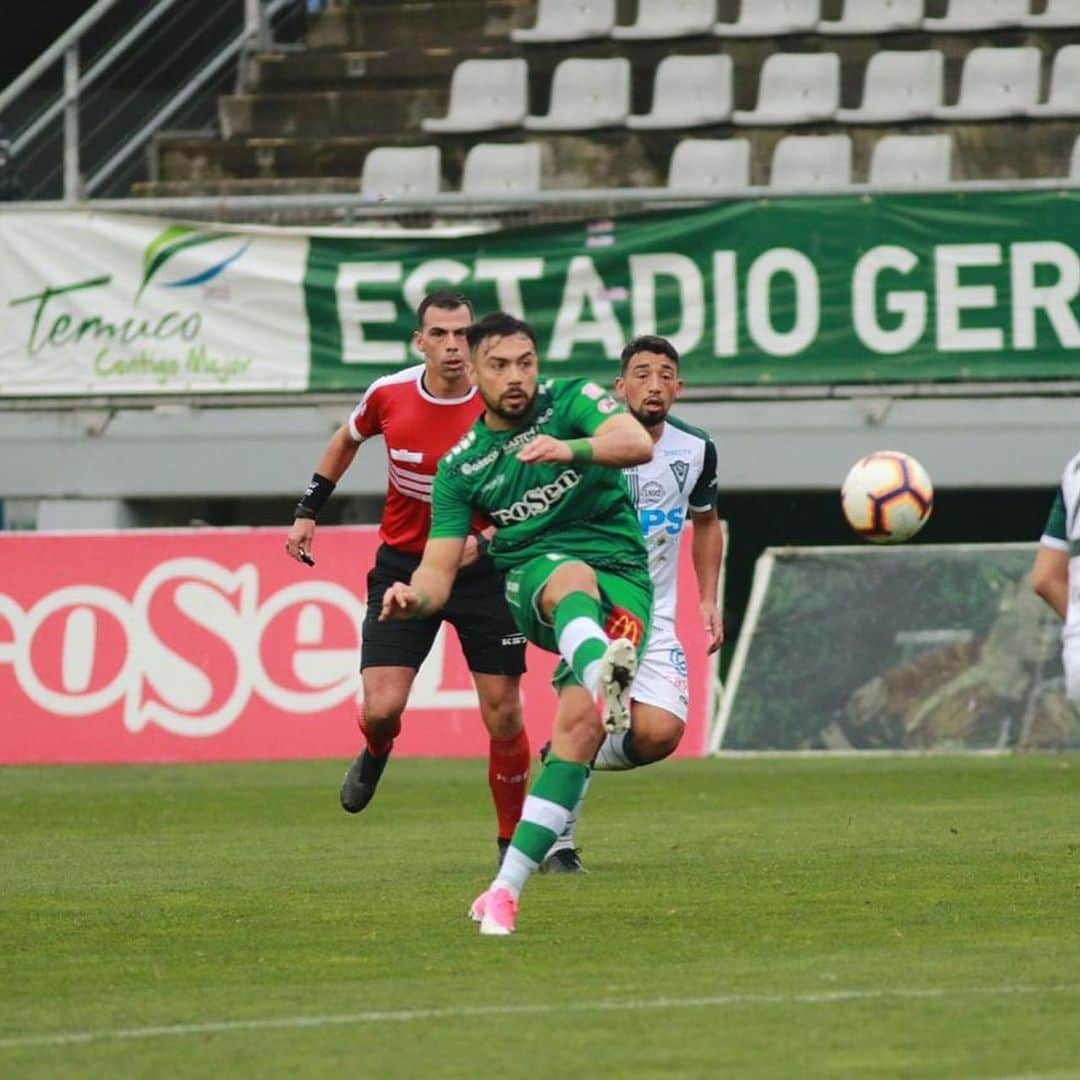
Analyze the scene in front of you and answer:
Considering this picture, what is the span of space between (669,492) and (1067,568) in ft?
9.44

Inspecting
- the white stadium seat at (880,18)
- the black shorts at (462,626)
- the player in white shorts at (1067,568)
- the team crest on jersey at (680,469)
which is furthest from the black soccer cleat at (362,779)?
the white stadium seat at (880,18)

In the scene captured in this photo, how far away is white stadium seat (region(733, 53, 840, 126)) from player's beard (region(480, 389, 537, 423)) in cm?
1408

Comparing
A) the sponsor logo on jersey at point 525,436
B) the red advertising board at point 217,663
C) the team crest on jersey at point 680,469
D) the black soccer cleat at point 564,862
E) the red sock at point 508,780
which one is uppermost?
the sponsor logo on jersey at point 525,436

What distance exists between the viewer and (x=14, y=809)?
13406mm

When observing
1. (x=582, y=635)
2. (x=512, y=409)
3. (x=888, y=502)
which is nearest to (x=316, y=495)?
(x=888, y=502)

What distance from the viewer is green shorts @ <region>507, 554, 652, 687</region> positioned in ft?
25.6

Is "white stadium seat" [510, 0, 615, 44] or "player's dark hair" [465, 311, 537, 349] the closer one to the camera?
"player's dark hair" [465, 311, 537, 349]

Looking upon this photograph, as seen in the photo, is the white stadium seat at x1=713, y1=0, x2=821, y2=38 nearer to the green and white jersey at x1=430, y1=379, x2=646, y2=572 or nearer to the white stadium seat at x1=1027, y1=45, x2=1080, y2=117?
the white stadium seat at x1=1027, y1=45, x2=1080, y2=117

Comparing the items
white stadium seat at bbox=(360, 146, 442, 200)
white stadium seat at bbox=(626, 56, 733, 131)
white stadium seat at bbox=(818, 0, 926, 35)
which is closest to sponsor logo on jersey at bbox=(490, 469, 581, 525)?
white stadium seat at bbox=(360, 146, 442, 200)

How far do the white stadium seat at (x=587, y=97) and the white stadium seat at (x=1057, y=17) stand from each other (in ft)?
11.7

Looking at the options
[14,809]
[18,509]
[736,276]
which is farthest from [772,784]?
[18,509]

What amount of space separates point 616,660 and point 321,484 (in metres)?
3.66

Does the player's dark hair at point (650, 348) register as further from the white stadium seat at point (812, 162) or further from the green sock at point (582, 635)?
the white stadium seat at point (812, 162)

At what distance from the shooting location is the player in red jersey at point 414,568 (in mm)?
9836
